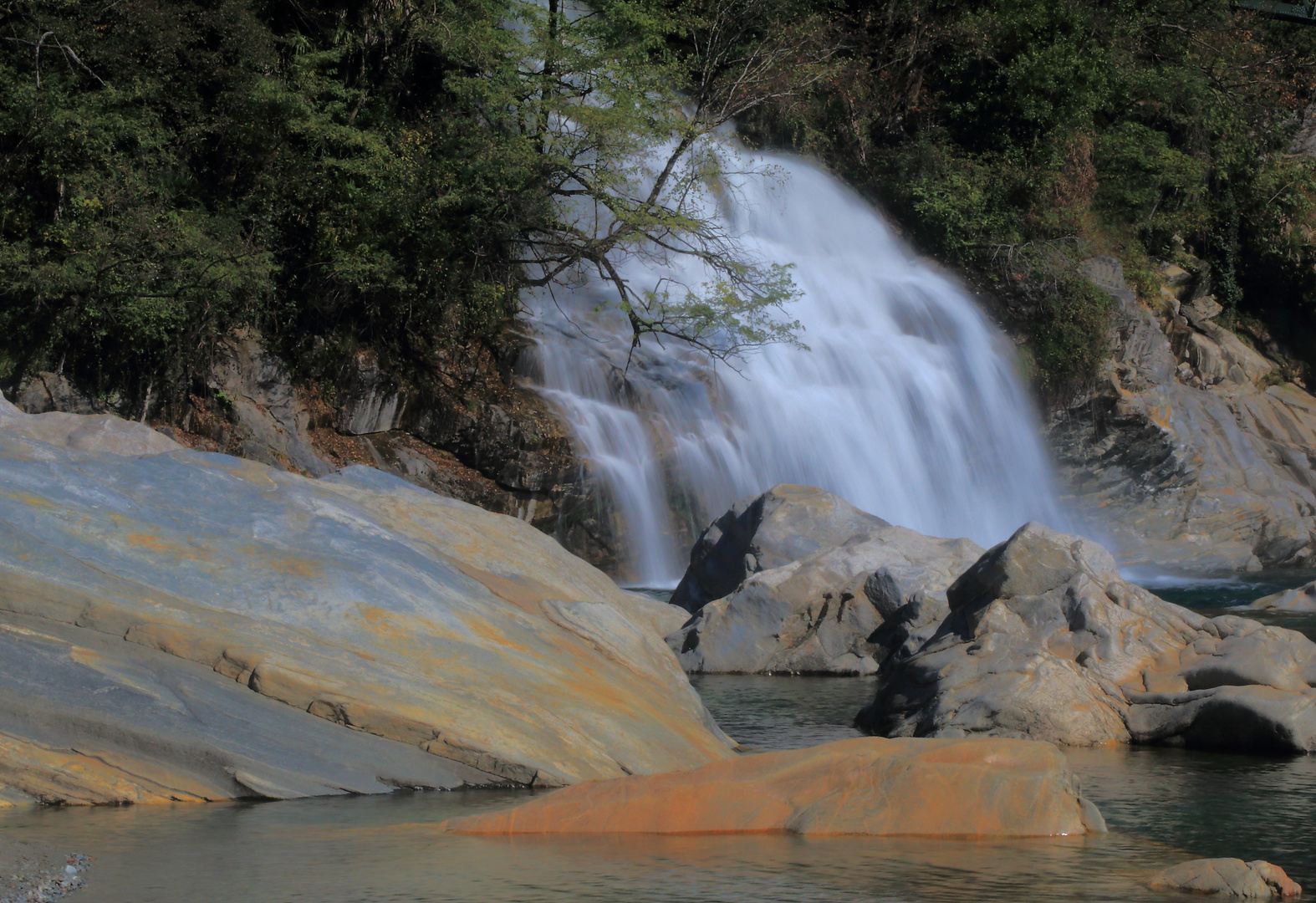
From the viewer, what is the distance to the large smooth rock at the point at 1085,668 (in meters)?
8.21

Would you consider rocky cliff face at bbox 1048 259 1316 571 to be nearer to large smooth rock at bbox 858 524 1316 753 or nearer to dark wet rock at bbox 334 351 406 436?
dark wet rock at bbox 334 351 406 436

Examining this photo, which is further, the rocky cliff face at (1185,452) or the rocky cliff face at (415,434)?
the rocky cliff face at (1185,452)

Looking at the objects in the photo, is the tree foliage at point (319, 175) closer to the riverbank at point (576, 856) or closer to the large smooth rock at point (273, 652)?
the large smooth rock at point (273, 652)

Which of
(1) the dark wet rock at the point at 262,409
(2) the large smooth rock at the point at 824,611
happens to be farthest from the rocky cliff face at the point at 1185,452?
(1) the dark wet rock at the point at 262,409

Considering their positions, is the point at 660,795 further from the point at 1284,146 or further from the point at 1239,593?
the point at 1284,146

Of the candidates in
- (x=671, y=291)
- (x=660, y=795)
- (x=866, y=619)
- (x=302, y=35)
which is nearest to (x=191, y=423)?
(x=302, y=35)

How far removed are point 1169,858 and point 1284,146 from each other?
3177 centimetres

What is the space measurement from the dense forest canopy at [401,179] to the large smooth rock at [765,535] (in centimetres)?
631

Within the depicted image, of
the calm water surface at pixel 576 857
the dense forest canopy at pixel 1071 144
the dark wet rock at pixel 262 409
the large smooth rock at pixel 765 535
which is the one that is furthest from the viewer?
the dense forest canopy at pixel 1071 144

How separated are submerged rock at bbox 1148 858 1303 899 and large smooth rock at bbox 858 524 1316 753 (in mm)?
3164

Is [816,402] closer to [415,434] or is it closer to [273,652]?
[415,434]

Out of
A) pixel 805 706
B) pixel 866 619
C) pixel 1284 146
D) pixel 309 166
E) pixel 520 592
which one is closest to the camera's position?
pixel 520 592

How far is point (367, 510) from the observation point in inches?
326

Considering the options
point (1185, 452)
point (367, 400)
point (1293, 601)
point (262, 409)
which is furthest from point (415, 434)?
point (1185, 452)
